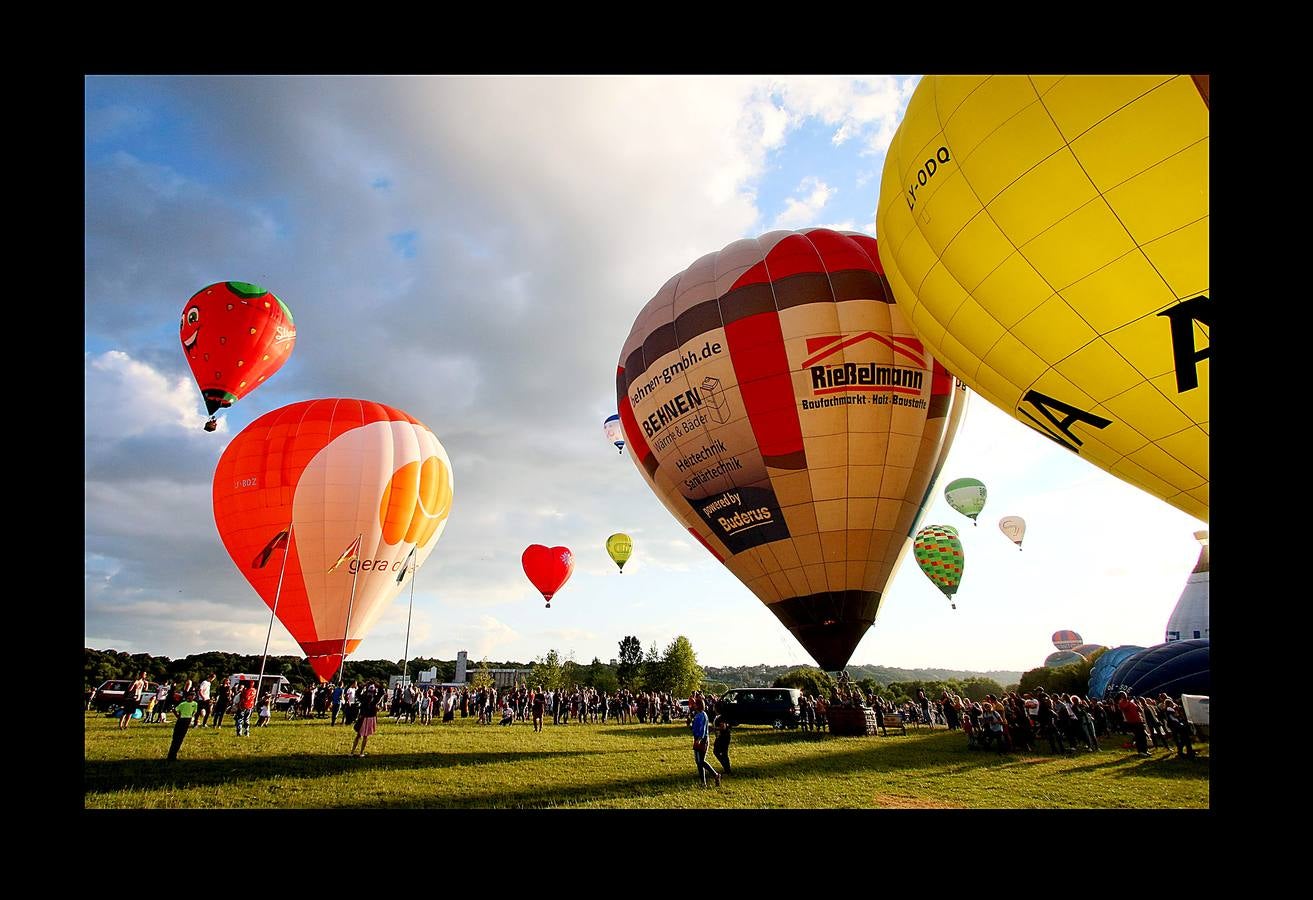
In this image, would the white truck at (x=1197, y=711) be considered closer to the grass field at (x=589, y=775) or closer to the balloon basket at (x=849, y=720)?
the grass field at (x=589, y=775)

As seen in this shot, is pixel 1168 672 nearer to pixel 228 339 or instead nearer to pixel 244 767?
pixel 244 767

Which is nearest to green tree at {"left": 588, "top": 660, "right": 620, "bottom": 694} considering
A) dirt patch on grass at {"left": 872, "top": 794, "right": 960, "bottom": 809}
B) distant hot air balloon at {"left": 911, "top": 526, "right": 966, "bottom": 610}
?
distant hot air balloon at {"left": 911, "top": 526, "right": 966, "bottom": 610}

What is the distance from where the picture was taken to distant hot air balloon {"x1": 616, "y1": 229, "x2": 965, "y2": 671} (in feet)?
41.1

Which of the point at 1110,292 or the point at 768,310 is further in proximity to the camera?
the point at 768,310

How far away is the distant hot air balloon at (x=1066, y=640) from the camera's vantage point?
2479 inches

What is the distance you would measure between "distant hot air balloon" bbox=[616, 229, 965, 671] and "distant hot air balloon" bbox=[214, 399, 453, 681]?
8.80 m

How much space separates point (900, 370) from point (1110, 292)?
5628 millimetres

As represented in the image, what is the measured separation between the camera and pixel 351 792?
7.07m

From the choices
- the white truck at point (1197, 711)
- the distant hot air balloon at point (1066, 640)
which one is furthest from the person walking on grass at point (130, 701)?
the distant hot air balloon at point (1066, 640)

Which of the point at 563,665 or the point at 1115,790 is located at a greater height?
the point at 1115,790
